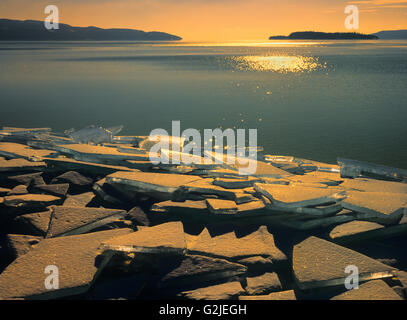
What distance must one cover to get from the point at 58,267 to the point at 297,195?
2346mm

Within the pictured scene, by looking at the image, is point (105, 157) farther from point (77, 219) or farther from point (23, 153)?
point (77, 219)

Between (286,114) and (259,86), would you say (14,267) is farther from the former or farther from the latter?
(259,86)

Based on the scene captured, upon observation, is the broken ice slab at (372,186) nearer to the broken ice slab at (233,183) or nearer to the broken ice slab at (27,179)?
the broken ice slab at (233,183)

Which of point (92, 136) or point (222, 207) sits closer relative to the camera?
point (222, 207)

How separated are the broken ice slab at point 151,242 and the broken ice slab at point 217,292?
370 mm

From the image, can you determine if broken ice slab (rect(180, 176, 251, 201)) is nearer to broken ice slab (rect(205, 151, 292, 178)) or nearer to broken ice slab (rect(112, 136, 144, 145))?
broken ice slab (rect(205, 151, 292, 178))

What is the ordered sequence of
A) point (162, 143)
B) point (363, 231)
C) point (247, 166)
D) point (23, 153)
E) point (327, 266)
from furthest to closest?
point (162, 143)
point (23, 153)
point (247, 166)
point (363, 231)
point (327, 266)

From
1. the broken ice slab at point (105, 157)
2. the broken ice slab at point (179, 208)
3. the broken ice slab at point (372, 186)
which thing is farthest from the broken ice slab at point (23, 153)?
the broken ice slab at point (372, 186)

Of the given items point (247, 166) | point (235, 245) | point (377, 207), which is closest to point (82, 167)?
point (247, 166)

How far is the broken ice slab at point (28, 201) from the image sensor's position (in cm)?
344

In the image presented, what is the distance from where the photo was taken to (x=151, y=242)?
2717mm

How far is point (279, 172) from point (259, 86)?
11.6 meters

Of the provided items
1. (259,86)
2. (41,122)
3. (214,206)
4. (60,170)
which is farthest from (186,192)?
(259,86)

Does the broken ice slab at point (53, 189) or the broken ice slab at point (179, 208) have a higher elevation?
the broken ice slab at point (53, 189)
